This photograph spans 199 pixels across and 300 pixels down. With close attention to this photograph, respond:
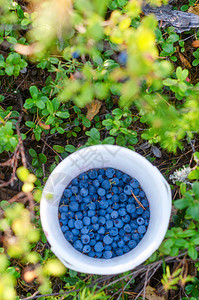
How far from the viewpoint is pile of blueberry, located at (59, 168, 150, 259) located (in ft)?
5.94

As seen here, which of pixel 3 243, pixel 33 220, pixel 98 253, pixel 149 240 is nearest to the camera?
pixel 149 240

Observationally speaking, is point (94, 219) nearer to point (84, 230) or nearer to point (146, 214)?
point (84, 230)

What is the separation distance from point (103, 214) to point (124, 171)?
0.29 meters

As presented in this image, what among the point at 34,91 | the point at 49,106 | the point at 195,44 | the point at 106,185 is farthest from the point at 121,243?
the point at 195,44

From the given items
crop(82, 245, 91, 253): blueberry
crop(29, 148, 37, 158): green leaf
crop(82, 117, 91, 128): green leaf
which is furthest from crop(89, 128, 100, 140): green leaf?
crop(82, 245, 91, 253): blueberry

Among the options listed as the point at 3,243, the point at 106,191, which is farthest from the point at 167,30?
the point at 3,243

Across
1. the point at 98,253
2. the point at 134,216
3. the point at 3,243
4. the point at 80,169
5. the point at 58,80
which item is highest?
the point at 58,80

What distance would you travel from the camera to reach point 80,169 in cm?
186

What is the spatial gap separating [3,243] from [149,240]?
1019mm

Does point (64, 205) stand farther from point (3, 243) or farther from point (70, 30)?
point (70, 30)

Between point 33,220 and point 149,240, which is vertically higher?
point 149,240

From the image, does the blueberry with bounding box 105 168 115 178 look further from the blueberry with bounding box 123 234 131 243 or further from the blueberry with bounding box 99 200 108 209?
the blueberry with bounding box 123 234 131 243

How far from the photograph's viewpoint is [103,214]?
1849 mm

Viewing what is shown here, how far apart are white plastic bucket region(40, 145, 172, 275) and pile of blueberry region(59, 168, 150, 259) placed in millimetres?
36
